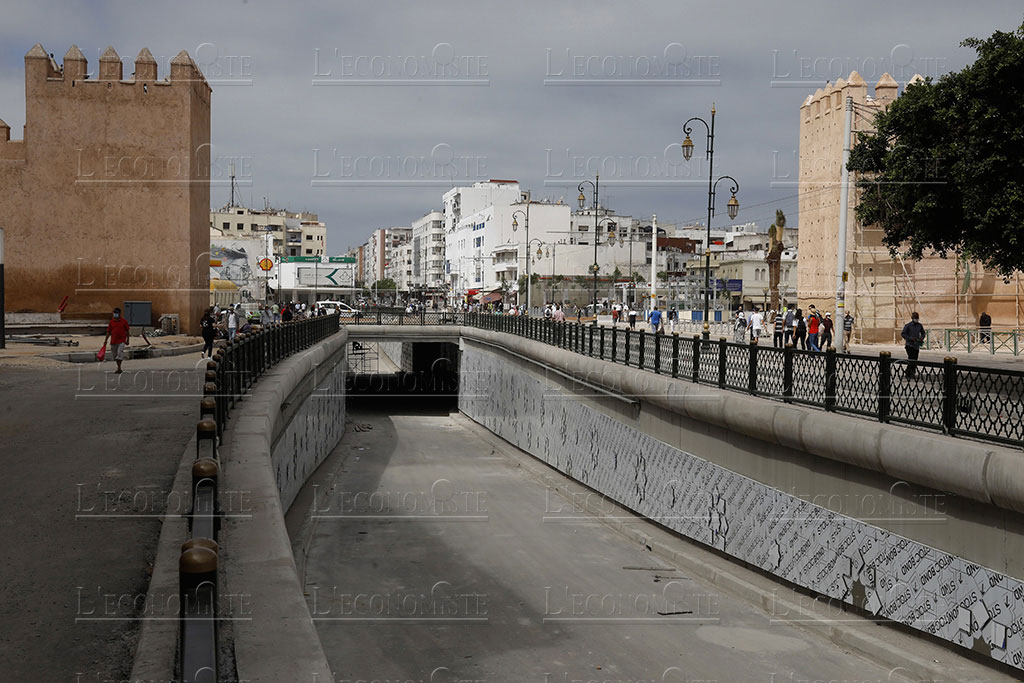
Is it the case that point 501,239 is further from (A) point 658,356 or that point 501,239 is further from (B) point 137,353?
(A) point 658,356

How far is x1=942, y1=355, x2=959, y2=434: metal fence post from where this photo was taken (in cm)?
1037

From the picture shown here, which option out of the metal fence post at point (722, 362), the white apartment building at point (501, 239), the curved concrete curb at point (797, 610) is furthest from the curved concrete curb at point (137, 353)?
the white apartment building at point (501, 239)

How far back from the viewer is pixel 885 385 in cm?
1163

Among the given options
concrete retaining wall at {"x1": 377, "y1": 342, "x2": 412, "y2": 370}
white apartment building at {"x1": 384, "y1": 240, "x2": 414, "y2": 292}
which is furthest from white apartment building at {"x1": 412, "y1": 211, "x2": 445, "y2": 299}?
concrete retaining wall at {"x1": 377, "y1": 342, "x2": 412, "y2": 370}

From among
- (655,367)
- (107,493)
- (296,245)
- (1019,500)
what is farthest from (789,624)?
(296,245)

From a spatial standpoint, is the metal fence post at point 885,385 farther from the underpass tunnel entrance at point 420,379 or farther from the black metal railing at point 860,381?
the underpass tunnel entrance at point 420,379

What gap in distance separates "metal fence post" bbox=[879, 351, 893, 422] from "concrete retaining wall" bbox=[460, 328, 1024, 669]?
1.04ft

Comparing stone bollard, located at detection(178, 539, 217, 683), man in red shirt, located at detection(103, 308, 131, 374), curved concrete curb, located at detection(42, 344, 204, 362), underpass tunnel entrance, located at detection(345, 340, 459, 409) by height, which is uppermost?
man in red shirt, located at detection(103, 308, 131, 374)

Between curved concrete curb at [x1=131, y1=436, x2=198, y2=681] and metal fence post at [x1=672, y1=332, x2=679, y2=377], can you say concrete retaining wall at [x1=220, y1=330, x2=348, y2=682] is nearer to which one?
curved concrete curb at [x1=131, y1=436, x2=198, y2=681]

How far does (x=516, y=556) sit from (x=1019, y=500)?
32.7 ft

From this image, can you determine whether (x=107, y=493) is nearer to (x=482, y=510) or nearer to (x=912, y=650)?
(x=912, y=650)

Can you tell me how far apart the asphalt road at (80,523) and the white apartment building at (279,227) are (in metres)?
99.2

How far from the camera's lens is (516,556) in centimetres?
1712

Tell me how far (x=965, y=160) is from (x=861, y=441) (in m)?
8.77
